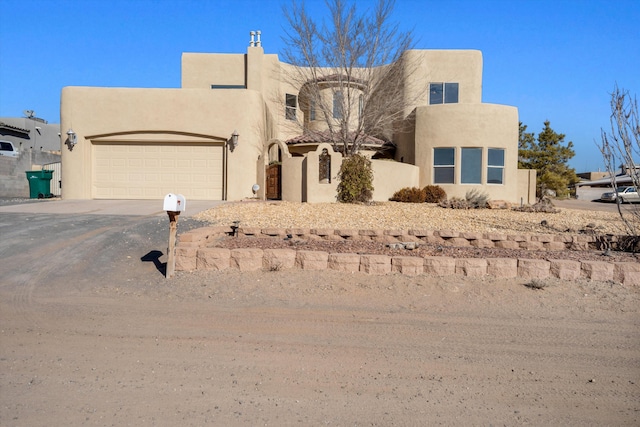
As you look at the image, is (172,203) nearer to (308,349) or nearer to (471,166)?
(308,349)

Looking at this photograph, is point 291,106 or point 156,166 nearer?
point 156,166

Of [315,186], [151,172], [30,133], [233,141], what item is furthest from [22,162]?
[315,186]

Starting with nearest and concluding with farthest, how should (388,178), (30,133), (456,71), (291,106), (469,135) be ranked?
(388,178)
(469,135)
(456,71)
(291,106)
(30,133)

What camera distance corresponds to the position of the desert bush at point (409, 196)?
18.6 meters

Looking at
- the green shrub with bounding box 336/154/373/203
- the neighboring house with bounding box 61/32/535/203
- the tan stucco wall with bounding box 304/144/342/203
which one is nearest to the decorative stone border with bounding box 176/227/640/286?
the tan stucco wall with bounding box 304/144/342/203

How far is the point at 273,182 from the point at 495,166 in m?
9.16

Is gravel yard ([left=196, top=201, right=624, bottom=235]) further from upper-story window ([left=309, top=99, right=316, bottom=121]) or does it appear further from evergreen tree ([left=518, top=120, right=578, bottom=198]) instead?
evergreen tree ([left=518, top=120, right=578, bottom=198])

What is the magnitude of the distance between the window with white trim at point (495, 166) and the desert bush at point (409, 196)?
332 cm

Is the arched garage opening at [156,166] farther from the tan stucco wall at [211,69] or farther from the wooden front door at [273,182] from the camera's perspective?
the tan stucco wall at [211,69]

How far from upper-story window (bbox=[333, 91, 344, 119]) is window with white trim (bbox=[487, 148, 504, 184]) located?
21.0 feet

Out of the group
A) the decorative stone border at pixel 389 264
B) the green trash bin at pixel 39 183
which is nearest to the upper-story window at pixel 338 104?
the green trash bin at pixel 39 183

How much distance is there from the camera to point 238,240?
29.6 feet

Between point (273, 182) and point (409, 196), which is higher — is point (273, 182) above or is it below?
above

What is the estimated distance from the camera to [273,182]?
19703 mm
